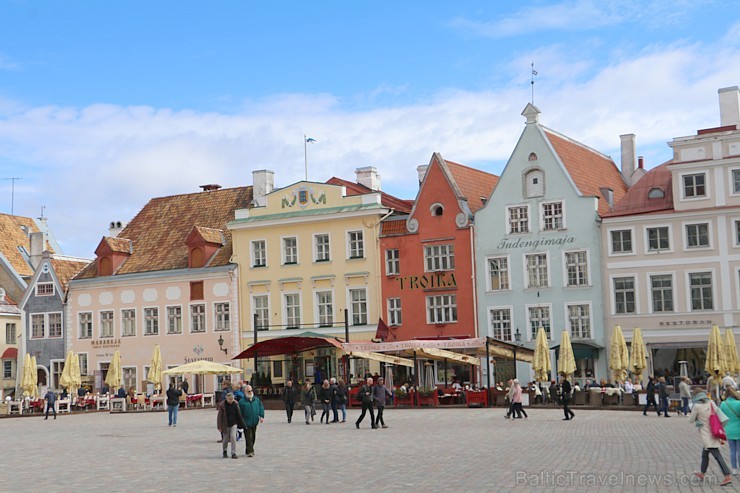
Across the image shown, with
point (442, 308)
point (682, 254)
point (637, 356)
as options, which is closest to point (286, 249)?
point (442, 308)

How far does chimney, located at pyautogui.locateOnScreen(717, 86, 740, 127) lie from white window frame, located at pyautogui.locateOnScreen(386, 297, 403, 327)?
17.4 meters

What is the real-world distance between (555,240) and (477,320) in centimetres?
529

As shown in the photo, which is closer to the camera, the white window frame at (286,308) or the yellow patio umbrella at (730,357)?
the yellow patio umbrella at (730,357)

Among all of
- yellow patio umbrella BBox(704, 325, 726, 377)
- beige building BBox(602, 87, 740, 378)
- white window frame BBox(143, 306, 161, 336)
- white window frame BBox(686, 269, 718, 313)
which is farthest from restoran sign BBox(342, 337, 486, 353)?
white window frame BBox(143, 306, 161, 336)

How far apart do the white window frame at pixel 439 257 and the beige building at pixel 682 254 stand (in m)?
7.49

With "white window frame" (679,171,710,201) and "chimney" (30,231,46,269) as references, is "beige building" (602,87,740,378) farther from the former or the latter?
"chimney" (30,231,46,269)

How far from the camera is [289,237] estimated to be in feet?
188

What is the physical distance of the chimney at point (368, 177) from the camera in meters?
60.1

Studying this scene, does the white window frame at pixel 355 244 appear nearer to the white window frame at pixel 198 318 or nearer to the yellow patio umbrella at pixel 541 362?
the white window frame at pixel 198 318

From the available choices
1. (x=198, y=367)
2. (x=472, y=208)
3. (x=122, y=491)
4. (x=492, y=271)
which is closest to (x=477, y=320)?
(x=492, y=271)

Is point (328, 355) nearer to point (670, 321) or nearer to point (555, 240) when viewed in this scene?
point (555, 240)

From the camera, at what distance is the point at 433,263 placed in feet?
173

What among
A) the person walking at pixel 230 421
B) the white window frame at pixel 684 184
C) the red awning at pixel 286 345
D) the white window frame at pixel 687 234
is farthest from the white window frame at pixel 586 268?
the person walking at pixel 230 421

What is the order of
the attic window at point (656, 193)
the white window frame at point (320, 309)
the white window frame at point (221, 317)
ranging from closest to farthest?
the attic window at point (656, 193)
the white window frame at point (320, 309)
the white window frame at point (221, 317)
